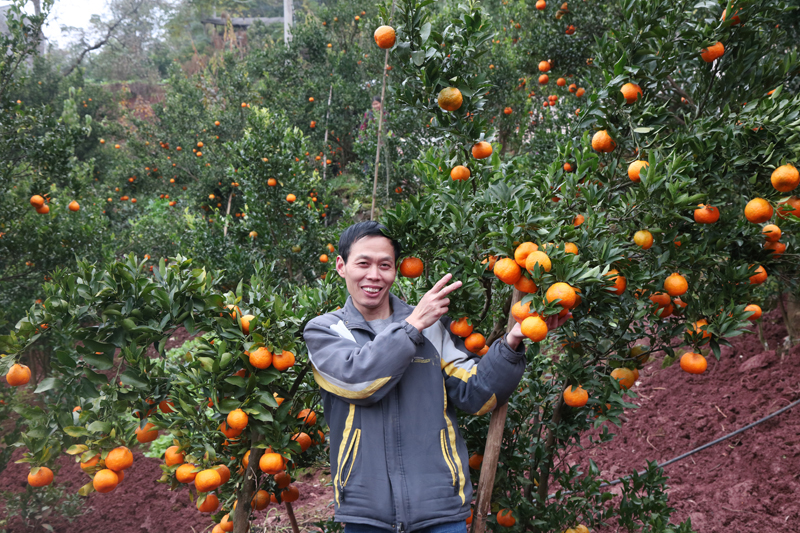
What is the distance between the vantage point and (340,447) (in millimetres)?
1613

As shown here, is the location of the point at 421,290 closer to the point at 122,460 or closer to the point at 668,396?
the point at 122,460

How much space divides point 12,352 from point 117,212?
9.95m

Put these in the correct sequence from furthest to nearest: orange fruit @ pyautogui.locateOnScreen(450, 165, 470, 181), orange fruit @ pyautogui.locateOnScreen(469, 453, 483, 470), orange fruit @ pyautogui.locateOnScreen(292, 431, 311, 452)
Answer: orange fruit @ pyautogui.locateOnScreen(292, 431, 311, 452)
orange fruit @ pyautogui.locateOnScreen(469, 453, 483, 470)
orange fruit @ pyautogui.locateOnScreen(450, 165, 470, 181)

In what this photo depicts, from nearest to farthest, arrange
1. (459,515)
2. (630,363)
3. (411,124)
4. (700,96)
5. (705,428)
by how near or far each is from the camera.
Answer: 1. (459,515)
2. (630,363)
3. (700,96)
4. (705,428)
5. (411,124)

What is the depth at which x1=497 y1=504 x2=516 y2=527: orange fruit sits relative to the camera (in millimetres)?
1979

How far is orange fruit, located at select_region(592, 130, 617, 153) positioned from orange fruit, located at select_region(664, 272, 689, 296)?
1.81 ft

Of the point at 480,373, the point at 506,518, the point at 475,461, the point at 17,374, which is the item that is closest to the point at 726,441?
the point at 506,518

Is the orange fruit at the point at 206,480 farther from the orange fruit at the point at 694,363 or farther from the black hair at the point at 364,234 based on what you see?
the orange fruit at the point at 694,363

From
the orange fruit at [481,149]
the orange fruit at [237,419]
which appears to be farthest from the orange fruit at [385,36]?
the orange fruit at [237,419]

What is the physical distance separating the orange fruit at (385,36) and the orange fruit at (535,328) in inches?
42.2

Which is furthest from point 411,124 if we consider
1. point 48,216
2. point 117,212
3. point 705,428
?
point 117,212

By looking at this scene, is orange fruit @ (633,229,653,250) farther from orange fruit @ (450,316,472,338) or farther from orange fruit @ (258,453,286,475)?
orange fruit @ (258,453,286,475)

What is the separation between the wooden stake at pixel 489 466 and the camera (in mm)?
1714

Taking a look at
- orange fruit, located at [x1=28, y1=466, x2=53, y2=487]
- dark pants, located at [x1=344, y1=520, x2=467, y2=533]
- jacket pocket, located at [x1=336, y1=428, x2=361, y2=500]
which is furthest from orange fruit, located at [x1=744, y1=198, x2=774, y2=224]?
orange fruit, located at [x1=28, y1=466, x2=53, y2=487]
